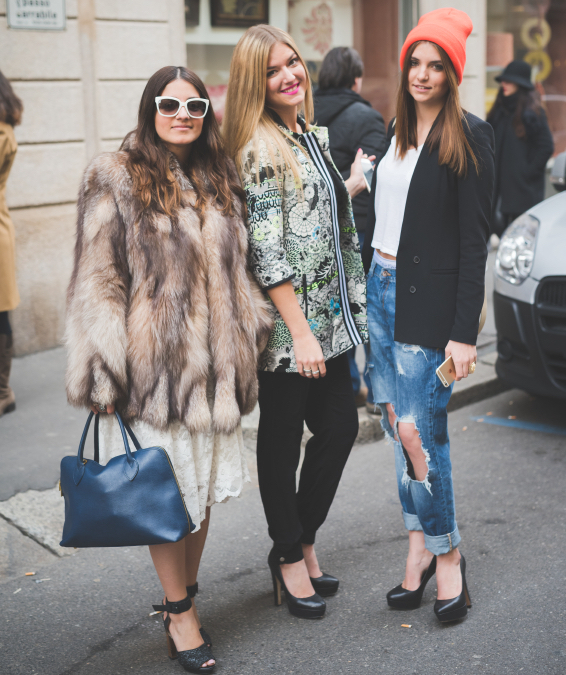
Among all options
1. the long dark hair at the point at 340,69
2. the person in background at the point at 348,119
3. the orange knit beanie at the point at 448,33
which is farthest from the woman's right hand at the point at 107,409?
the long dark hair at the point at 340,69

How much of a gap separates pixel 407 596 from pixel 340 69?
316 centimetres

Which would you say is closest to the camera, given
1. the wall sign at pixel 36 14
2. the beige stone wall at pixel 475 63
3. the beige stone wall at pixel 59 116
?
the wall sign at pixel 36 14

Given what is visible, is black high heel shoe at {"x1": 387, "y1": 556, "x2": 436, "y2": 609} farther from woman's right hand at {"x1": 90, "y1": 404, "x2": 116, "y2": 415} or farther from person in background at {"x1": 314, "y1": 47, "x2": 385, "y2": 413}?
person in background at {"x1": 314, "y1": 47, "x2": 385, "y2": 413}

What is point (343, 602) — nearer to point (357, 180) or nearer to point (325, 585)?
point (325, 585)

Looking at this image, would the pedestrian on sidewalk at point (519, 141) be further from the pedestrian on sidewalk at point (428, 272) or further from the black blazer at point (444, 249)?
the black blazer at point (444, 249)

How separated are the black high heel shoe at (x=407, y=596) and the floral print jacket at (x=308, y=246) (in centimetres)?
89

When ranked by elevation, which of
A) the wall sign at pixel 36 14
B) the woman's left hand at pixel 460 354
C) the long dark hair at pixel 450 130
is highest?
the wall sign at pixel 36 14

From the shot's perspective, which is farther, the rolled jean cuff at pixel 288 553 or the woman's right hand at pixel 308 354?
the rolled jean cuff at pixel 288 553

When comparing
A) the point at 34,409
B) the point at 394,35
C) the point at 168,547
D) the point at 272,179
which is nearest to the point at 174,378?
the point at 168,547

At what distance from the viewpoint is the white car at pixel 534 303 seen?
4406 millimetres

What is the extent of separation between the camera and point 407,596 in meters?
2.93

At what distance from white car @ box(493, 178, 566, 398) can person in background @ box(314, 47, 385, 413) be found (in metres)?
0.86

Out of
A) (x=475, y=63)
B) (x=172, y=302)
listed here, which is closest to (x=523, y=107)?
(x=475, y=63)

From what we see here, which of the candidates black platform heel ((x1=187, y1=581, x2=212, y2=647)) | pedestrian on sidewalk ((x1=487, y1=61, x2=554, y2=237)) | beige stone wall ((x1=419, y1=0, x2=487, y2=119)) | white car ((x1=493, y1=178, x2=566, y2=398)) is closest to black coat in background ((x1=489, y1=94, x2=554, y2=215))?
pedestrian on sidewalk ((x1=487, y1=61, x2=554, y2=237))
